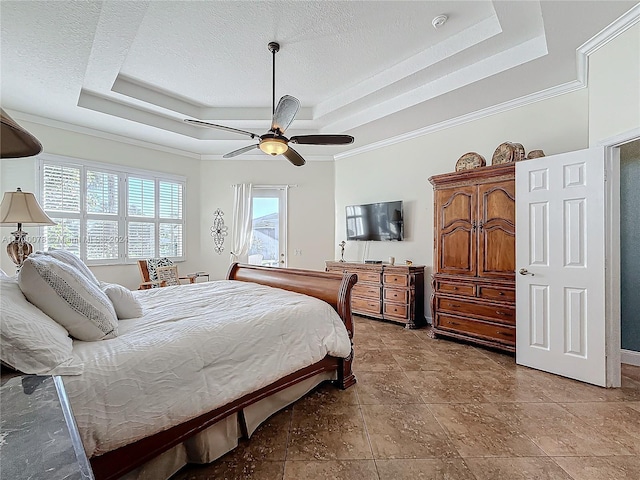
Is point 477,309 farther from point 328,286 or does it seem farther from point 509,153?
point 328,286

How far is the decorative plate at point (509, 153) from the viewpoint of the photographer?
11.1 feet

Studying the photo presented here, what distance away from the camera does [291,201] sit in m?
5.99

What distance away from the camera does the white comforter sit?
1297mm

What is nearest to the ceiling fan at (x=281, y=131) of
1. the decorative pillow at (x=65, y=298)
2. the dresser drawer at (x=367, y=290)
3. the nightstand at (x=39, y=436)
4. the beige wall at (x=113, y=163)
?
the decorative pillow at (x=65, y=298)

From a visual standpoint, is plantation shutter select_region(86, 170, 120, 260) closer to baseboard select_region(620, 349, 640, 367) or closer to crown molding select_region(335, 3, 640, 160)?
crown molding select_region(335, 3, 640, 160)

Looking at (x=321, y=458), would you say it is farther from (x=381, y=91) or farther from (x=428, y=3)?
(x=381, y=91)

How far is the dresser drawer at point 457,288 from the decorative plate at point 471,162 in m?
1.43

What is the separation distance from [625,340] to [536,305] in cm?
111

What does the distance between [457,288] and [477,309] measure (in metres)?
0.32

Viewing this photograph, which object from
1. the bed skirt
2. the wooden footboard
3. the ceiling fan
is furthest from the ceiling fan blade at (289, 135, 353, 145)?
the bed skirt

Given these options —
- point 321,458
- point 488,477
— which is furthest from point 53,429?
point 488,477

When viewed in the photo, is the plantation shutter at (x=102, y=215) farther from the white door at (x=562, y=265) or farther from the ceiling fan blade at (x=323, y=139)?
the white door at (x=562, y=265)

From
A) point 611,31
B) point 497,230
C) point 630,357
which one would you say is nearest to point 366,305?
point 497,230

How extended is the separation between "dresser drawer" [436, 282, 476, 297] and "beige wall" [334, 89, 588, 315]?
2.44 feet
